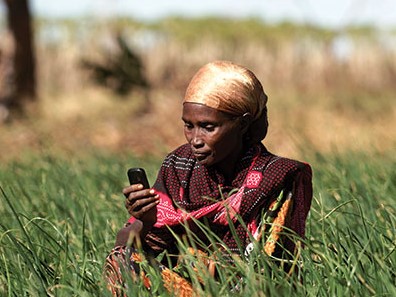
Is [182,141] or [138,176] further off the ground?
[138,176]

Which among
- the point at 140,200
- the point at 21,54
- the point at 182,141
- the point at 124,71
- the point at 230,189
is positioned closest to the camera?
the point at 140,200

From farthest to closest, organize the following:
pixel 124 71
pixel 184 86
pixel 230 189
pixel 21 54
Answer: pixel 21 54 < pixel 124 71 < pixel 184 86 < pixel 230 189

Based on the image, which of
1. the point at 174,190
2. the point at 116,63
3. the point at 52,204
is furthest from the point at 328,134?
the point at 174,190

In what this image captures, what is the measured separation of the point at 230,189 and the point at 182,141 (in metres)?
7.27

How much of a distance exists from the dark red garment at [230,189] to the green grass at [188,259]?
0.10m

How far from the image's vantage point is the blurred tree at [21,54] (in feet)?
43.3

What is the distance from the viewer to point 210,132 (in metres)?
2.57

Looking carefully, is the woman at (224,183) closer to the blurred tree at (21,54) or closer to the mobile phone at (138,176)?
the mobile phone at (138,176)

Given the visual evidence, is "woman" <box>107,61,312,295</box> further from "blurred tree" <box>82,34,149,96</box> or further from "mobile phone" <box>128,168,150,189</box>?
"blurred tree" <box>82,34,149,96</box>

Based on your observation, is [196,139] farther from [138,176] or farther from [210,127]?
[138,176]

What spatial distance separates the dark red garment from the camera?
2.61m

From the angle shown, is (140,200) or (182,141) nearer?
(140,200)

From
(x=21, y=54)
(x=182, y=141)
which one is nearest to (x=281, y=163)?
(x=182, y=141)

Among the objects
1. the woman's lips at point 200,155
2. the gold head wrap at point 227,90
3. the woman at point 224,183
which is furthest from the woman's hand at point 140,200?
the gold head wrap at point 227,90
